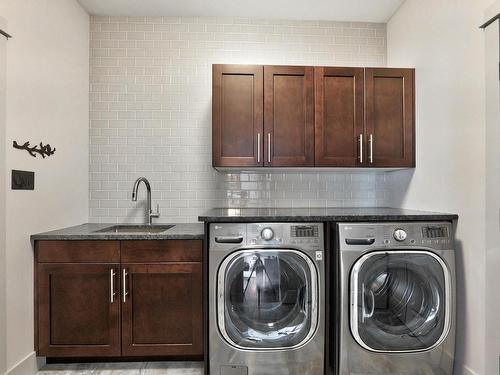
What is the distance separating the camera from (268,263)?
1.90 meters

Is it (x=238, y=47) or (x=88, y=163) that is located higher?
(x=238, y=47)

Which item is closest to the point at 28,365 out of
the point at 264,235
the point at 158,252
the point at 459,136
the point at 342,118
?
the point at 158,252

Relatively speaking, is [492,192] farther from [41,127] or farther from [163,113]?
[41,127]

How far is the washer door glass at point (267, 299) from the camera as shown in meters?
1.88

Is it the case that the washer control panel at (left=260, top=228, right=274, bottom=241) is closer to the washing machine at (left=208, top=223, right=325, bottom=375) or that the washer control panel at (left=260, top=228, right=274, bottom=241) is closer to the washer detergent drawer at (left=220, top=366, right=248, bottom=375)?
the washing machine at (left=208, top=223, right=325, bottom=375)

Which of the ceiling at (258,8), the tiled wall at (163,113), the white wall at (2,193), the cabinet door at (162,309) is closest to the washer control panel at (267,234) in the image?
the cabinet door at (162,309)

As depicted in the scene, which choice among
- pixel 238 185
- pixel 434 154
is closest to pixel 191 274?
pixel 238 185

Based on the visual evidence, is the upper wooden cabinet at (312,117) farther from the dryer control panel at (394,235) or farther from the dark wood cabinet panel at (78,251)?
the dark wood cabinet panel at (78,251)

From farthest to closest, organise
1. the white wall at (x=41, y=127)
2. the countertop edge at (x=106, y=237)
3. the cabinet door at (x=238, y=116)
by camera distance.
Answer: the cabinet door at (x=238, y=116) < the countertop edge at (x=106, y=237) < the white wall at (x=41, y=127)

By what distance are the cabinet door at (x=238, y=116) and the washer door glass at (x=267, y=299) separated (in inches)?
30.6

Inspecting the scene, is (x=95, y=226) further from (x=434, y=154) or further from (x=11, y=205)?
(x=434, y=154)

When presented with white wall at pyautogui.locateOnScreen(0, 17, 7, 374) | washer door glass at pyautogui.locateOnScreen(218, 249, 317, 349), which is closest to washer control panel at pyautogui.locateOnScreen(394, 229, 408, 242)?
washer door glass at pyautogui.locateOnScreen(218, 249, 317, 349)

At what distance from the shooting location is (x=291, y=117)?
7.68 feet

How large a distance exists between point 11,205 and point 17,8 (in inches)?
47.2
